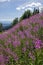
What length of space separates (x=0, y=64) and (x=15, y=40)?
3.69 feet

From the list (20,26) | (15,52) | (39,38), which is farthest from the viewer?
(20,26)

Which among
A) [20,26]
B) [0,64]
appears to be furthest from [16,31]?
[0,64]

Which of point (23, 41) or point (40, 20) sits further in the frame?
point (40, 20)

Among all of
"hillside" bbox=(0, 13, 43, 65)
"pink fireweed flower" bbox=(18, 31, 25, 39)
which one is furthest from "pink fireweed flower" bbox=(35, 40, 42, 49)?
"pink fireweed flower" bbox=(18, 31, 25, 39)

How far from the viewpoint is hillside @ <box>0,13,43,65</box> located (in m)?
6.63

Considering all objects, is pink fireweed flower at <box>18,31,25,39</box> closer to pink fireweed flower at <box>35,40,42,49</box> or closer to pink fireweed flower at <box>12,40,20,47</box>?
pink fireweed flower at <box>12,40,20,47</box>

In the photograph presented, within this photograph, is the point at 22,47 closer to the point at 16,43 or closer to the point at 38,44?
the point at 16,43

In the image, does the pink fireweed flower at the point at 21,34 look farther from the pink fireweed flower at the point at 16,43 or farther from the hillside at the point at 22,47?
the pink fireweed flower at the point at 16,43

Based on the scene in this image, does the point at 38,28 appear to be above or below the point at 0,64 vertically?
above

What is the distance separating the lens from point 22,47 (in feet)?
22.8

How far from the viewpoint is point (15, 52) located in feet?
22.1

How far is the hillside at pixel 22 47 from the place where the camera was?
261 inches

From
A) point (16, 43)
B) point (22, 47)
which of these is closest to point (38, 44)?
point (22, 47)

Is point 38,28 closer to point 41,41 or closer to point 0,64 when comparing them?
point 41,41
